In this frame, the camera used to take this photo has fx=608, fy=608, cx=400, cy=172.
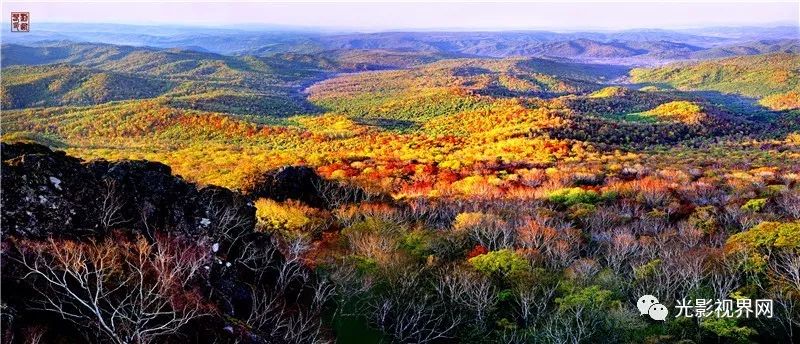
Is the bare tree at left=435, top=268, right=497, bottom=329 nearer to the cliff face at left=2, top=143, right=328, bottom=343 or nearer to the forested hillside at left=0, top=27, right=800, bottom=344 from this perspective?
the forested hillside at left=0, top=27, right=800, bottom=344

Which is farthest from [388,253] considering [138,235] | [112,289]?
[112,289]

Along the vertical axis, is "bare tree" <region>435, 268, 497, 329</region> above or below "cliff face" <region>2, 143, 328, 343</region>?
below

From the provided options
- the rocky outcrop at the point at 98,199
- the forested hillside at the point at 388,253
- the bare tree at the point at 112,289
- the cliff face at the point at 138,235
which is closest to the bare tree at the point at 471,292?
the forested hillside at the point at 388,253

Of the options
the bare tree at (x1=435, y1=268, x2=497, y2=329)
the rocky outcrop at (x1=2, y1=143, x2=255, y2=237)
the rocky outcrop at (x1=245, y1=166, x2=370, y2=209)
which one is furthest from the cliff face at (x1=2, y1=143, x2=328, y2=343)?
the rocky outcrop at (x1=245, y1=166, x2=370, y2=209)

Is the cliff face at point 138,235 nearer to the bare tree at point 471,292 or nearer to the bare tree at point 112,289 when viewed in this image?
the bare tree at point 112,289

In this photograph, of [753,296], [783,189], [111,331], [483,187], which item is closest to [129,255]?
[111,331]

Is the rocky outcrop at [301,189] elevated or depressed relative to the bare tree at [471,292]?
elevated

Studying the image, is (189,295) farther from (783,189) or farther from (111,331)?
(783,189)

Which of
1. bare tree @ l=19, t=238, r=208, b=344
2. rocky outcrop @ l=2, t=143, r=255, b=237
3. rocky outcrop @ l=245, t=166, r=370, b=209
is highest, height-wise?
rocky outcrop @ l=2, t=143, r=255, b=237

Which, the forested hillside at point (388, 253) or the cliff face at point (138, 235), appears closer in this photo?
the cliff face at point (138, 235)
